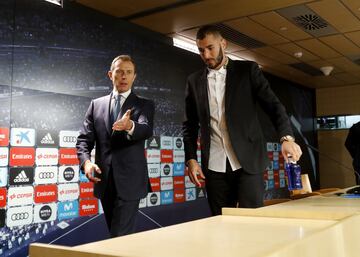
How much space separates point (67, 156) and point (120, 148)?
51.7 inches

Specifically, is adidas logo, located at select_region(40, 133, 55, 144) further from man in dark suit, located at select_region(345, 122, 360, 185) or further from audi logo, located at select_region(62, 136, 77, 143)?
man in dark suit, located at select_region(345, 122, 360, 185)

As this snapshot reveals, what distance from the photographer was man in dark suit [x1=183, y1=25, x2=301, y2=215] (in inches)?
71.3

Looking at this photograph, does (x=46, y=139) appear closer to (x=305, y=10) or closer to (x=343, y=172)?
(x=305, y=10)

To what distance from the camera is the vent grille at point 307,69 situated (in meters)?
6.18

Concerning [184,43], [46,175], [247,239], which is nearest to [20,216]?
[46,175]

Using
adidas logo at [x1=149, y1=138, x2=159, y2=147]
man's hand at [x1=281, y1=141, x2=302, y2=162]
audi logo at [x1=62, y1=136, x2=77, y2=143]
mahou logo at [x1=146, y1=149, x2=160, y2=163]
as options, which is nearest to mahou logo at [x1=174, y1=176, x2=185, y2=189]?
mahou logo at [x1=146, y1=149, x2=160, y2=163]

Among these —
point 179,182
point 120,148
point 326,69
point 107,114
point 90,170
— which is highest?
point 326,69

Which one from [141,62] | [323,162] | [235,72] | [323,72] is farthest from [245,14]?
[323,162]

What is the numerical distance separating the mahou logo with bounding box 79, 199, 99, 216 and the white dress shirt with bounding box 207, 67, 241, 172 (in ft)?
6.48

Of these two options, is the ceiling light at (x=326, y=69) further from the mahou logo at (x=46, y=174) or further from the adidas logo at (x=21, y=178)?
the adidas logo at (x=21, y=178)

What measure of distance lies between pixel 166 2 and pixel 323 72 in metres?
3.92

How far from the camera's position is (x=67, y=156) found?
3385 mm

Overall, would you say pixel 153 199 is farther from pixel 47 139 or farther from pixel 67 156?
pixel 47 139

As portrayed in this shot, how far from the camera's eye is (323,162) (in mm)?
Result: 8141
